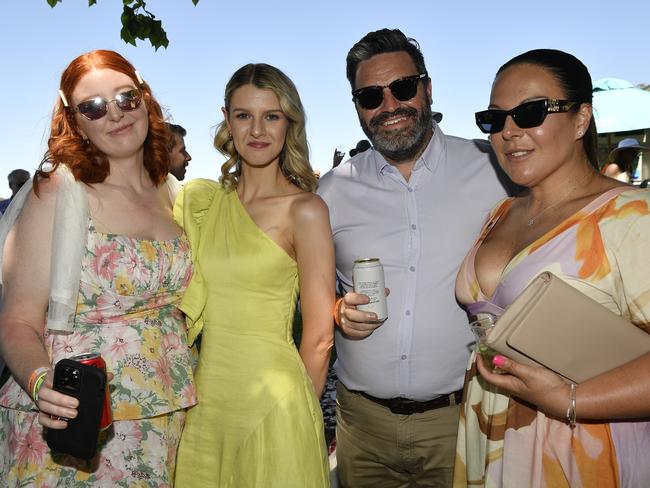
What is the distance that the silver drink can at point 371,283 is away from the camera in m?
2.39

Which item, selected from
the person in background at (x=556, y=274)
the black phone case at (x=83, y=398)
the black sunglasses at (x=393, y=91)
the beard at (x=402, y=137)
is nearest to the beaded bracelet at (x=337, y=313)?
the person in background at (x=556, y=274)

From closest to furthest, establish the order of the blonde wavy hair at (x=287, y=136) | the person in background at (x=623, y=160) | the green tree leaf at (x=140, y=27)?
the blonde wavy hair at (x=287, y=136) → the green tree leaf at (x=140, y=27) → the person in background at (x=623, y=160)

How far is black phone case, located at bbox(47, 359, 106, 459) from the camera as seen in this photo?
1802mm

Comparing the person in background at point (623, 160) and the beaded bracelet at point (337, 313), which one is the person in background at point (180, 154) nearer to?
the beaded bracelet at point (337, 313)

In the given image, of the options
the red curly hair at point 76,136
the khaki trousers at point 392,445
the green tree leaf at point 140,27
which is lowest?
the khaki trousers at point 392,445

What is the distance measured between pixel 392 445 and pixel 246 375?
2.97 feet

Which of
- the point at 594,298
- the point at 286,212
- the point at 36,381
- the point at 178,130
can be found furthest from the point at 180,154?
the point at 594,298

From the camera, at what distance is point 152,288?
94.7 inches

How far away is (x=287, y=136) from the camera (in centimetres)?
283

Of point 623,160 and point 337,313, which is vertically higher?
point 623,160

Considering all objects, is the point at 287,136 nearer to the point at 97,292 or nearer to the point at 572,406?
the point at 97,292

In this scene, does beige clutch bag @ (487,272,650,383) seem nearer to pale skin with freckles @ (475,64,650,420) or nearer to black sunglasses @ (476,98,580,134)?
pale skin with freckles @ (475,64,650,420)

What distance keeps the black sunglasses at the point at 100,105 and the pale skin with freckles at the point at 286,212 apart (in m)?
0.46

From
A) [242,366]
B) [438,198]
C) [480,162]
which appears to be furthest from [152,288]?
[480,162]
